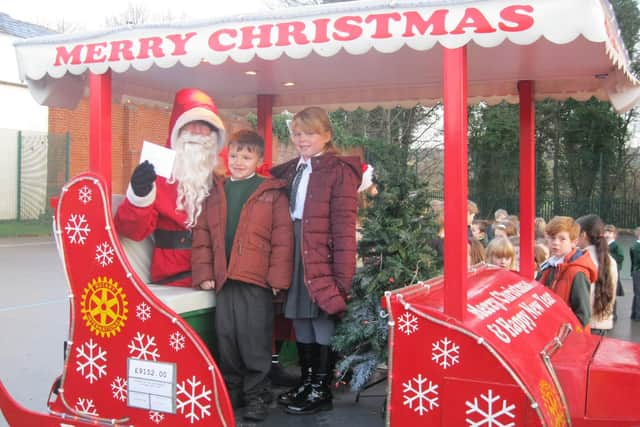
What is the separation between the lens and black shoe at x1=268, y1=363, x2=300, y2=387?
4363mm

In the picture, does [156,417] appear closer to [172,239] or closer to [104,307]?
[104,307]

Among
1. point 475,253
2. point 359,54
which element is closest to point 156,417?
point 359,54

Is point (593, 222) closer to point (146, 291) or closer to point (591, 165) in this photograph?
point (146, 291)

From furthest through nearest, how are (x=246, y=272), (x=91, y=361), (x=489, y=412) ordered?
(x=246, y=272) → (x=91, y=361) → (x=489, y=412)

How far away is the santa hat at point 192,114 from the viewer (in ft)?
12.4

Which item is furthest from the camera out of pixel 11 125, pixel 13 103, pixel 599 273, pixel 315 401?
pixel 11 125

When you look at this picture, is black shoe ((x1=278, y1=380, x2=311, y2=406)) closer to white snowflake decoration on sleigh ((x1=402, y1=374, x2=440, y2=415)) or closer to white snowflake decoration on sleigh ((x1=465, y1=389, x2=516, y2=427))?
white snowflake decoration on sleigh ((x1=402, y1=374, x2=440, y2=415))

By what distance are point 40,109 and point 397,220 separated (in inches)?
659

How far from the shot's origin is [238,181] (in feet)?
12.6

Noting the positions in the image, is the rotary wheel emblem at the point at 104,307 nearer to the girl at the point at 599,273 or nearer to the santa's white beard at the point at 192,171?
the santa's white beard at the point at 192,171

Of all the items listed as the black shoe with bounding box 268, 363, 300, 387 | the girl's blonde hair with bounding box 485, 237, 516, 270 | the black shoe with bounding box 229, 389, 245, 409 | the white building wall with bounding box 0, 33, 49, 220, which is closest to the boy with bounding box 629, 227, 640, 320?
the girl's blonde hair with bounding box 485, 237, 516, 270

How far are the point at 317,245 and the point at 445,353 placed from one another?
1183 mm

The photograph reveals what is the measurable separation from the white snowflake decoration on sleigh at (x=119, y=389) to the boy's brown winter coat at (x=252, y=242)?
28.0 inches

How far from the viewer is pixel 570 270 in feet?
13.6
